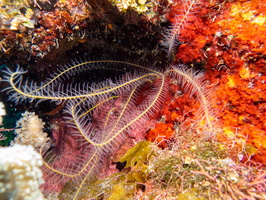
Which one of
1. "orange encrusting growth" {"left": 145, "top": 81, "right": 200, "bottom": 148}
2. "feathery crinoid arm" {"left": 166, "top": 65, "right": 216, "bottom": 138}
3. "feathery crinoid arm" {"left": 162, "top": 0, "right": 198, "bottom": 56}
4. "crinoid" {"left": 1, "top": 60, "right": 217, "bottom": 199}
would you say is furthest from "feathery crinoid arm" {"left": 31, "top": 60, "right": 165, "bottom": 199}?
"feathery crinoid arm" {"left": 162, "top": 0, "right": 198, "bottom": 56}

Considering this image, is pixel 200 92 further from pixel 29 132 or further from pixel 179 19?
pixel 29 132

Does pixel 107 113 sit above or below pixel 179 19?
below

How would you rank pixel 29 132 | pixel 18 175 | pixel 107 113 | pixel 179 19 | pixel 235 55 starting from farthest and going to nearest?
pixel 29 132 → pixel 107 113 → pixel 179 19 → pixel 235 55 → pixel 18 175

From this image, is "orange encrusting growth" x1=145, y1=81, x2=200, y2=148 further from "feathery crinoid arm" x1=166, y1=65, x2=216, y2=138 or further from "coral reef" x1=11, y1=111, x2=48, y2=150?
"coral reef" x1=11, y1=111, x2=48, y2=150

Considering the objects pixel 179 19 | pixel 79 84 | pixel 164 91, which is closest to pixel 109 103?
pixel 79 84

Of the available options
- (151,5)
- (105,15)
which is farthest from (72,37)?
(151,5)

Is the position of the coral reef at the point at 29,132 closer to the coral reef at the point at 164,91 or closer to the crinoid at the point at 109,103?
the crinoid at the point at 109,103
